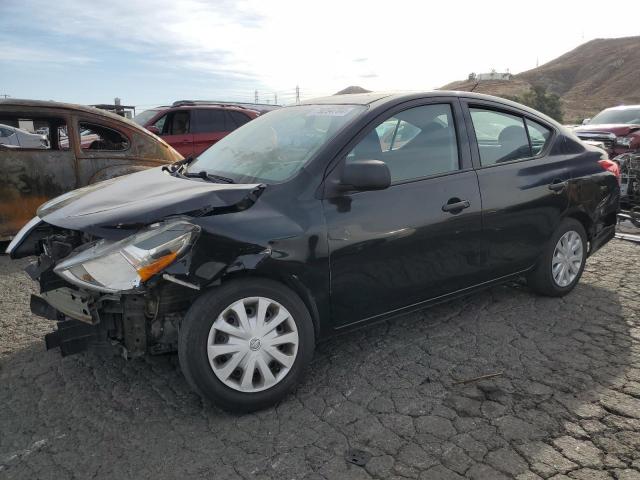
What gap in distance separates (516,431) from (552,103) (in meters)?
40.4

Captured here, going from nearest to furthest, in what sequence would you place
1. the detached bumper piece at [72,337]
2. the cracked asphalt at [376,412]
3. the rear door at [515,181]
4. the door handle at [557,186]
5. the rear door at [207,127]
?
the cracked asphalt at [376,412] → the detached bumper piece at [72,337] → the rear door at [515,181] → the door handle at [557,186] → the rear door at [207,127]

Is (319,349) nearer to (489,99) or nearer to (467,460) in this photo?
(467,460)

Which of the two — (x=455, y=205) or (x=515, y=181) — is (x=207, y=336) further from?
(x=515, y=181)

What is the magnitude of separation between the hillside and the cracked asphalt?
5542 centimetres

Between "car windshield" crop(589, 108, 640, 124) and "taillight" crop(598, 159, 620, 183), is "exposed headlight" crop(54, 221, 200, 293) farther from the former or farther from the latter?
"car windshield" crop(589, 108, 640, 124)

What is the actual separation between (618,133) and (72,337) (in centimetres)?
1103

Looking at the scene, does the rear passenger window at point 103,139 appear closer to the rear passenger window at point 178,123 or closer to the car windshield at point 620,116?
the rear passenger window at point 178,123

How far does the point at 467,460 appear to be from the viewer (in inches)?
96.8

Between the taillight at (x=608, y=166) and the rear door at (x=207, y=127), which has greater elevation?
the rear door at (x=207, y=127)

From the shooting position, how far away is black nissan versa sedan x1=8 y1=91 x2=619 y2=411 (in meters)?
2.70

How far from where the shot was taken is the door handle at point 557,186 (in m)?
4.14

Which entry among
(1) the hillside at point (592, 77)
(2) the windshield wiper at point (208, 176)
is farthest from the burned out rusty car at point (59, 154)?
(1) the hillside at point (592, 77)

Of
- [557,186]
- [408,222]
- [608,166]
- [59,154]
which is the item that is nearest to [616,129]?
[608,166]

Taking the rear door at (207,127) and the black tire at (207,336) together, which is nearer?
the black tire at (207,336)
